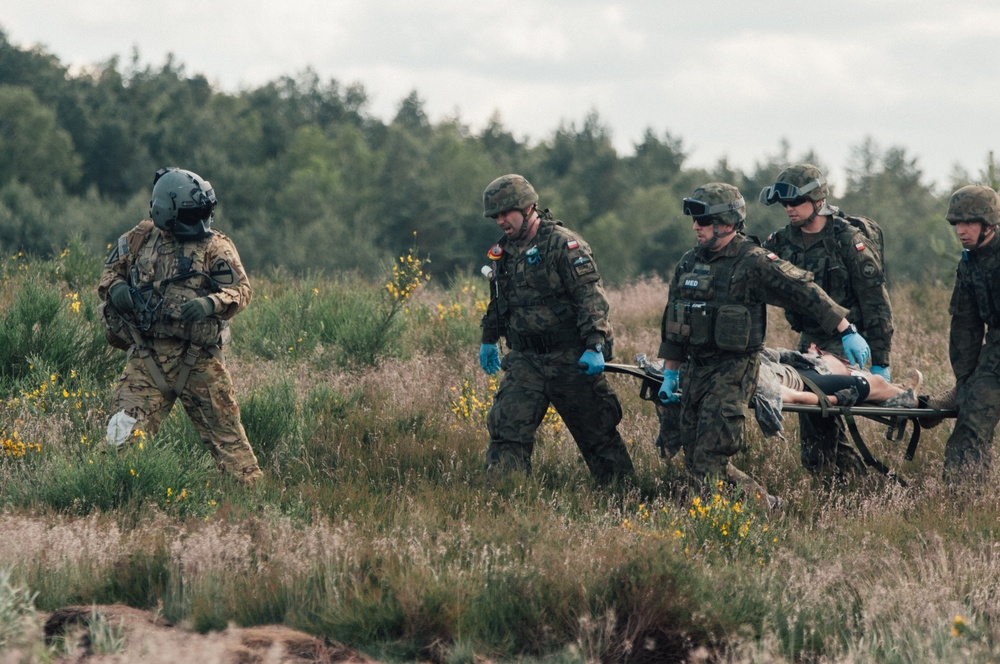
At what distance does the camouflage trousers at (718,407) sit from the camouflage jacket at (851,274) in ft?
3.88

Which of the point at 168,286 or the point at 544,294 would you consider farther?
the point at 544,294

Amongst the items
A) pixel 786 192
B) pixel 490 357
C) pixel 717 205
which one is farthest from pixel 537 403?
pixel 786 192

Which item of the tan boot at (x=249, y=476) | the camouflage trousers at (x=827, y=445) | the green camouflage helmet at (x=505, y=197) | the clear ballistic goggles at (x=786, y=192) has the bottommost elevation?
the tan boot at (x=249, y=476)

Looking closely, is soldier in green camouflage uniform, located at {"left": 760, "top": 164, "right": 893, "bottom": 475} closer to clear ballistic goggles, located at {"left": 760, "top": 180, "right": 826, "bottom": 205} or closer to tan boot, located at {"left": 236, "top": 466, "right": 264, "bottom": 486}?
clear ballistic goggles, located at {"left": 760, "top": 180, "right": 826, "bottom": 205}

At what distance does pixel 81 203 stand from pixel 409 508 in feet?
156

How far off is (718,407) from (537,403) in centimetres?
125

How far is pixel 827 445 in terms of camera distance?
874 cm

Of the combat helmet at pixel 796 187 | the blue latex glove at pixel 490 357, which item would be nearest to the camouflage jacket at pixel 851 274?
the combat helmet at pixel 796 187

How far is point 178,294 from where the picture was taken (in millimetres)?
7344

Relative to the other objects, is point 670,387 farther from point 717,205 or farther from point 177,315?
point 177,315

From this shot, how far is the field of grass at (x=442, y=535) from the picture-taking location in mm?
5387

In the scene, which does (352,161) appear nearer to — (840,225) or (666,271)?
(666,271)

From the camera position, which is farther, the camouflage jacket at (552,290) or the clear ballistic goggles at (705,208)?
the camouflage jacket at (552,290)

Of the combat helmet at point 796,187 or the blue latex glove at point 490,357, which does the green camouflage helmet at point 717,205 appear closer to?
the combat helmet at point 796,187
